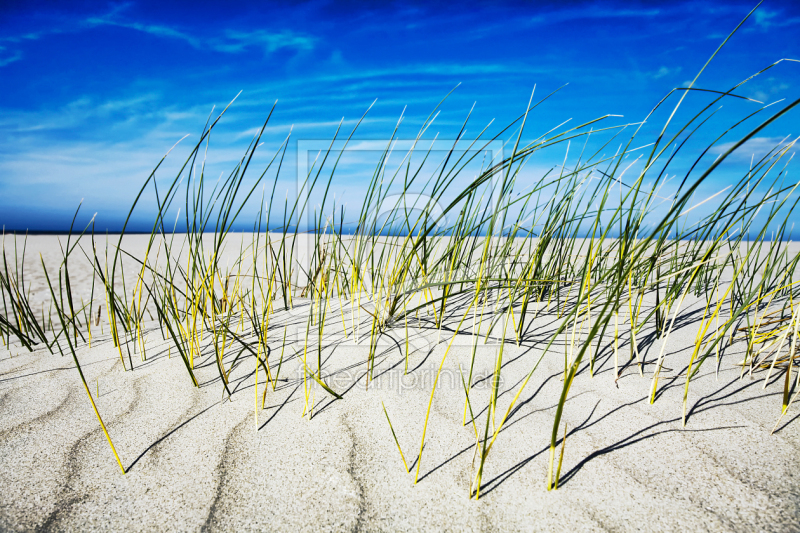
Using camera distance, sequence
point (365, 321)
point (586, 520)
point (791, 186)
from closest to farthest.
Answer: point (586, 520), point (791, 186), point (365, 321)

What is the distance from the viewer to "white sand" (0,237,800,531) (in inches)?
24.5

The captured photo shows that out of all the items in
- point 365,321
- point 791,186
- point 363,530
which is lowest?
A: point 363,530

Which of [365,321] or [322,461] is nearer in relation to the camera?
[322,461]

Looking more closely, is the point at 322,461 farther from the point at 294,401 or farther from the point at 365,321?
the point at 365,321

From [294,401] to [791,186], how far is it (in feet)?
4.57

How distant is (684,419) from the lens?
802 mm

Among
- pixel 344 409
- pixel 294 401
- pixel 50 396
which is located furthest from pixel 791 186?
pixel 50 396

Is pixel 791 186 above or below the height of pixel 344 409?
above

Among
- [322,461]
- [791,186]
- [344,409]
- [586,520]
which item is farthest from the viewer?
[791,186]

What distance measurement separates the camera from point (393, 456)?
2.49 ft

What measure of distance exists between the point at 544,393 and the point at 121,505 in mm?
861

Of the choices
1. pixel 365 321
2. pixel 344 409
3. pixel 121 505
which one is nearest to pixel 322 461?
pixel 344 409

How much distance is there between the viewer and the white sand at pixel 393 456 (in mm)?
622

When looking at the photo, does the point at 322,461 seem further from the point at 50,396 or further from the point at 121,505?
the point at 50,396
